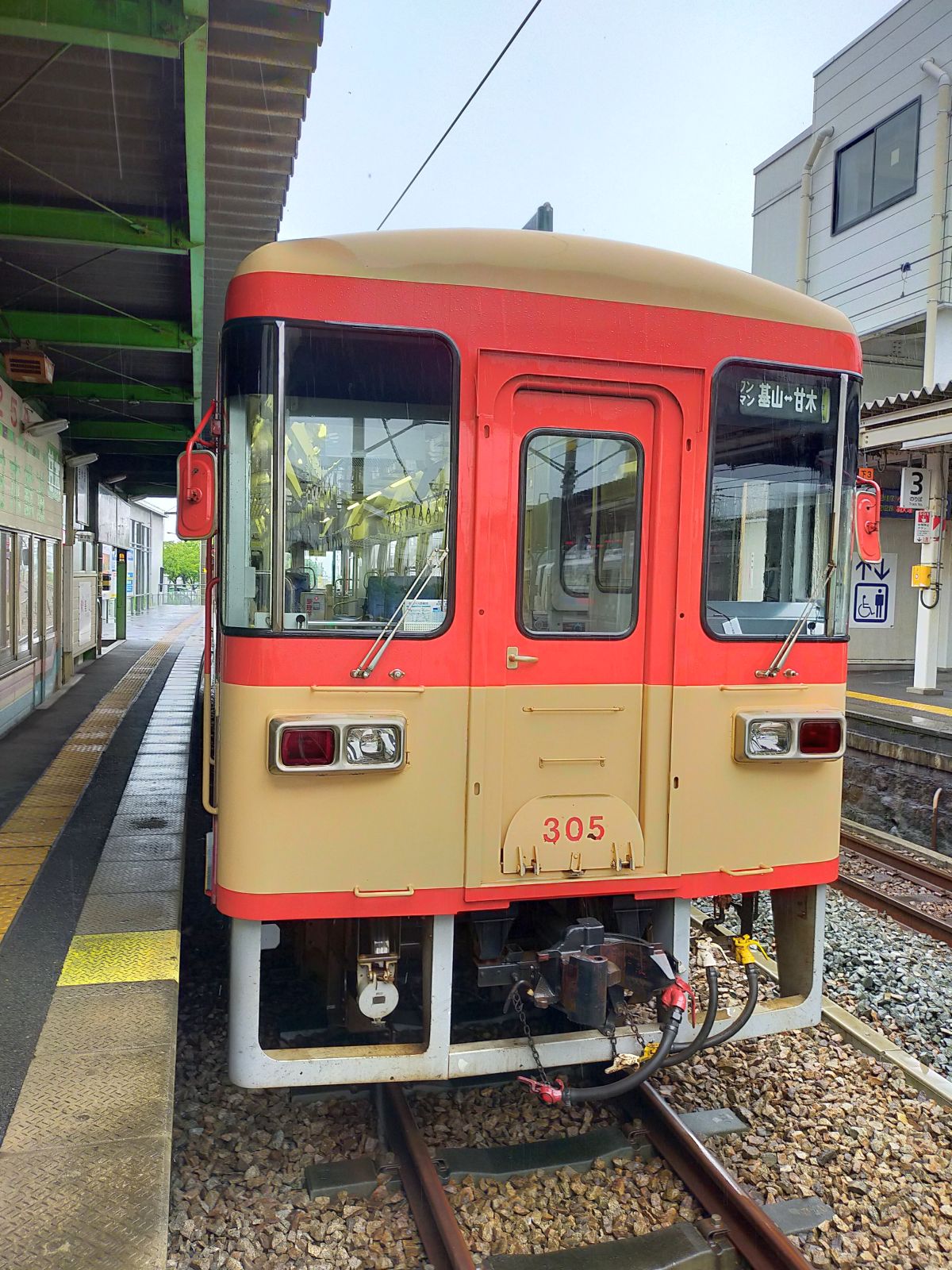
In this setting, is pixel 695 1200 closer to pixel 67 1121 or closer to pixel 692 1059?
pixel 692 1059

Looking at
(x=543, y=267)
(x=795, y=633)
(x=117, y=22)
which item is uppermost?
(x=117, y=22)

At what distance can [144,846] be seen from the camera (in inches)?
243

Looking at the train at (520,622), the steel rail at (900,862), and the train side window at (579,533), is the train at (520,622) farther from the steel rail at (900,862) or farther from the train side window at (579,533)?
the steel rail at (900,862)

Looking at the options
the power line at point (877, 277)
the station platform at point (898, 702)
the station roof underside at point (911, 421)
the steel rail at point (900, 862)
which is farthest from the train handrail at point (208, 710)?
the power line at point (877, 277)

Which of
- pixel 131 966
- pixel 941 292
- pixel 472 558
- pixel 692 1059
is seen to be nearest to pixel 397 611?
pixel 472 558

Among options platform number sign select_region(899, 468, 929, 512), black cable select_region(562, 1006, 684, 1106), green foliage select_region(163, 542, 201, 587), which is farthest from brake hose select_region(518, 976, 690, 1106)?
green foliage select_region(163, 542, 201, 587)

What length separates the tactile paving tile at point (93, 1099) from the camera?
10.3 feet

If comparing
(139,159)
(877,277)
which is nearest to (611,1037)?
(139,159)

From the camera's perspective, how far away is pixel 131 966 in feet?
14.3

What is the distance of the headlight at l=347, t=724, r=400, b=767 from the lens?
3238mm

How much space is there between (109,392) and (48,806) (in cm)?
603

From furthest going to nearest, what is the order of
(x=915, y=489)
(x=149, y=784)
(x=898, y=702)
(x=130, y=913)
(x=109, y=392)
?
(x=915, y=489), (x=898, y=702), (x=109, y=392), (x=149, y=784), (x=130, y=913)

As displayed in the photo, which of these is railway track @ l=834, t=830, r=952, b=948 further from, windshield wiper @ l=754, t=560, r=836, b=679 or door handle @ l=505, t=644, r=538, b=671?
door handle @ l=505, t=644, r=538, b=671

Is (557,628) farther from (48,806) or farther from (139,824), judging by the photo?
(48,806)
